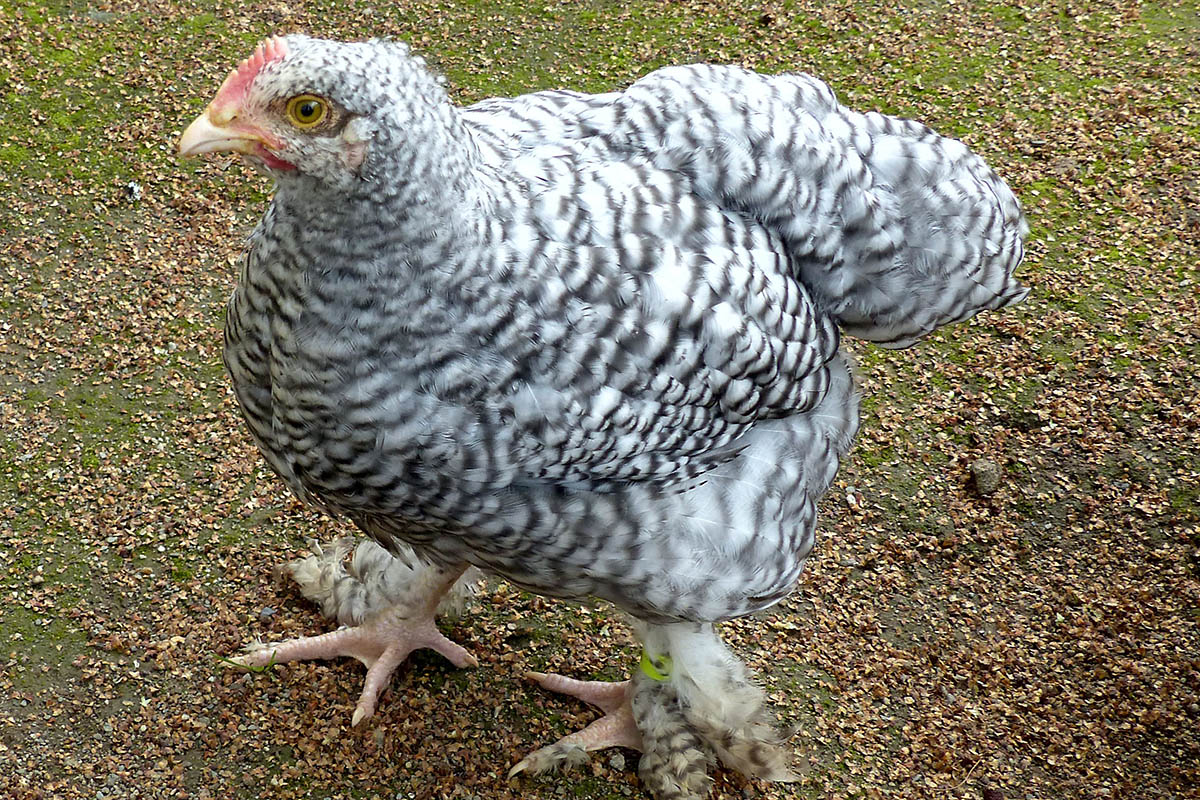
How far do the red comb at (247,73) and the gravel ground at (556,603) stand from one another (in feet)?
5.76

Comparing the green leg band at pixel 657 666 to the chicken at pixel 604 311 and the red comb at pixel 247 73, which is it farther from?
the red comb at pixel 247 73

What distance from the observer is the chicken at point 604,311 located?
180cm

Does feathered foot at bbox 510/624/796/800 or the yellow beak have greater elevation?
the yellow beak

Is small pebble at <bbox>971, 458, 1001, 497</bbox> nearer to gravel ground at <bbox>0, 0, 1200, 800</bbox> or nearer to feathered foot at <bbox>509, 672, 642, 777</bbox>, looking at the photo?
gravel ground at <bbox>0, 0, 1200, 800</bbox>

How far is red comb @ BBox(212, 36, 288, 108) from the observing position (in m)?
1.71

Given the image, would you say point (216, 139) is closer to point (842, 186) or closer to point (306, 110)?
point (306, 110)

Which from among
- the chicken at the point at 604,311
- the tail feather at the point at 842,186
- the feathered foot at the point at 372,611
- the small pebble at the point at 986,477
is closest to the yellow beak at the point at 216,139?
the chicken at the point at 604,311

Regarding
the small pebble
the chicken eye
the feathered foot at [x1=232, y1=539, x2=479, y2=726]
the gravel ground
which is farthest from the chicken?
the small pebble

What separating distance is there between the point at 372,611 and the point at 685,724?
912 millimetres

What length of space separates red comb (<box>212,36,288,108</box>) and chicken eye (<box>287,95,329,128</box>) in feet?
0.28

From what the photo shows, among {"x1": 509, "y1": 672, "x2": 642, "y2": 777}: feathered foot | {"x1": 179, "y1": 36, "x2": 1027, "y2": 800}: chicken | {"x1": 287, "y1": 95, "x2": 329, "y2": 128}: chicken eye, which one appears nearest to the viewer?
{"x1": 287, "y1": 95, "x2": 329, "y2": 128}: chicken eye

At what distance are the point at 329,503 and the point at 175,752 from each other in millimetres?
958

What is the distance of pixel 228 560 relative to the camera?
10.3 ft

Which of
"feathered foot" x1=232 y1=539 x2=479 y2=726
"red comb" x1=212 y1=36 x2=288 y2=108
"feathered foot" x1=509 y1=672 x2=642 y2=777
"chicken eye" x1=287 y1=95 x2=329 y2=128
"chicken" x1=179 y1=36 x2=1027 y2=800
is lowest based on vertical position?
"feathered foot" x1=509 y1=672 x2=642 y2=777
